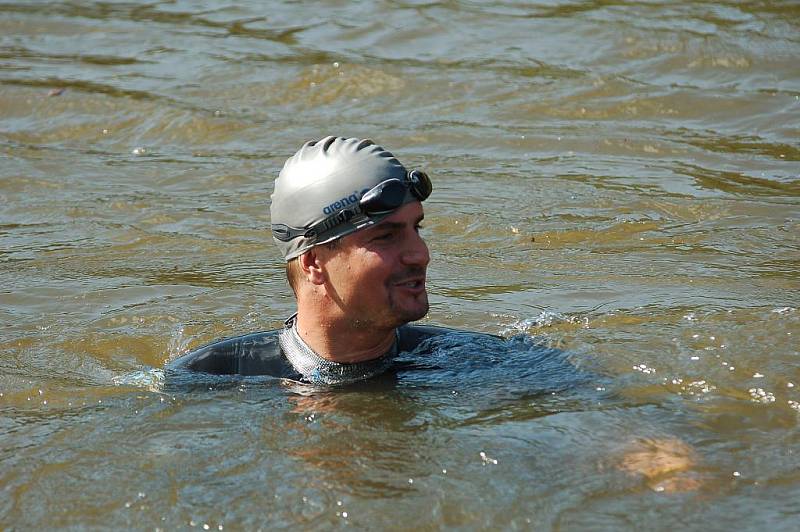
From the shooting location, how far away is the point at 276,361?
19.0 ft

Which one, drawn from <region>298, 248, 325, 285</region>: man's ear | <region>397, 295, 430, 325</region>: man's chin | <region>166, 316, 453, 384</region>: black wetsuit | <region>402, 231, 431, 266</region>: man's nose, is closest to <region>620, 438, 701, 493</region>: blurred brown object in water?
<region>397, 295, 430, 325</region>: man's chin

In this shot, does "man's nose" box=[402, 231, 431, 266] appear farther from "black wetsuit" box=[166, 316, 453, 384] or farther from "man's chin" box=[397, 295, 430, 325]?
"black wetsuit" box=[166, 316, 453, 384]

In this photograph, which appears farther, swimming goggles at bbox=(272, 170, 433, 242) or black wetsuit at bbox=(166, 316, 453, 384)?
black wetsuit at bbox=(166, 316, 453, 384)

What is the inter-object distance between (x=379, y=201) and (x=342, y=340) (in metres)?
0.67

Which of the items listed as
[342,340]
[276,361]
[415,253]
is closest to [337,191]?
[415,253]

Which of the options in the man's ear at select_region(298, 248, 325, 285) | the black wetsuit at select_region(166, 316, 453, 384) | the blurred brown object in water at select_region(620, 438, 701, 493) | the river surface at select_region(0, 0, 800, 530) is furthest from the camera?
the black wetsuit at select_region(166, 316, 453, 384)

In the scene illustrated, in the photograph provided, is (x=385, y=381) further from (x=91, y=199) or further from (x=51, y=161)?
(x=51, y=161)

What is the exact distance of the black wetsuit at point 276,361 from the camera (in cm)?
569

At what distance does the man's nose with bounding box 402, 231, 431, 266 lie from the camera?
5.29 metres

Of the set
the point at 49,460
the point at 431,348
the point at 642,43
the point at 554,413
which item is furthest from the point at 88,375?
the point at 642,43

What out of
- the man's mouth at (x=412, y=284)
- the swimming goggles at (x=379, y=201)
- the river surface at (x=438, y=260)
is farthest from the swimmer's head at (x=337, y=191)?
the river surface at (x=438, y=260)

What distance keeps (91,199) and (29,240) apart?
3.24 ft

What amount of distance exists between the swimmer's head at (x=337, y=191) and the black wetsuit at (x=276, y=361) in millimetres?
467

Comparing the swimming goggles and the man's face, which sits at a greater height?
the swimming goggles
